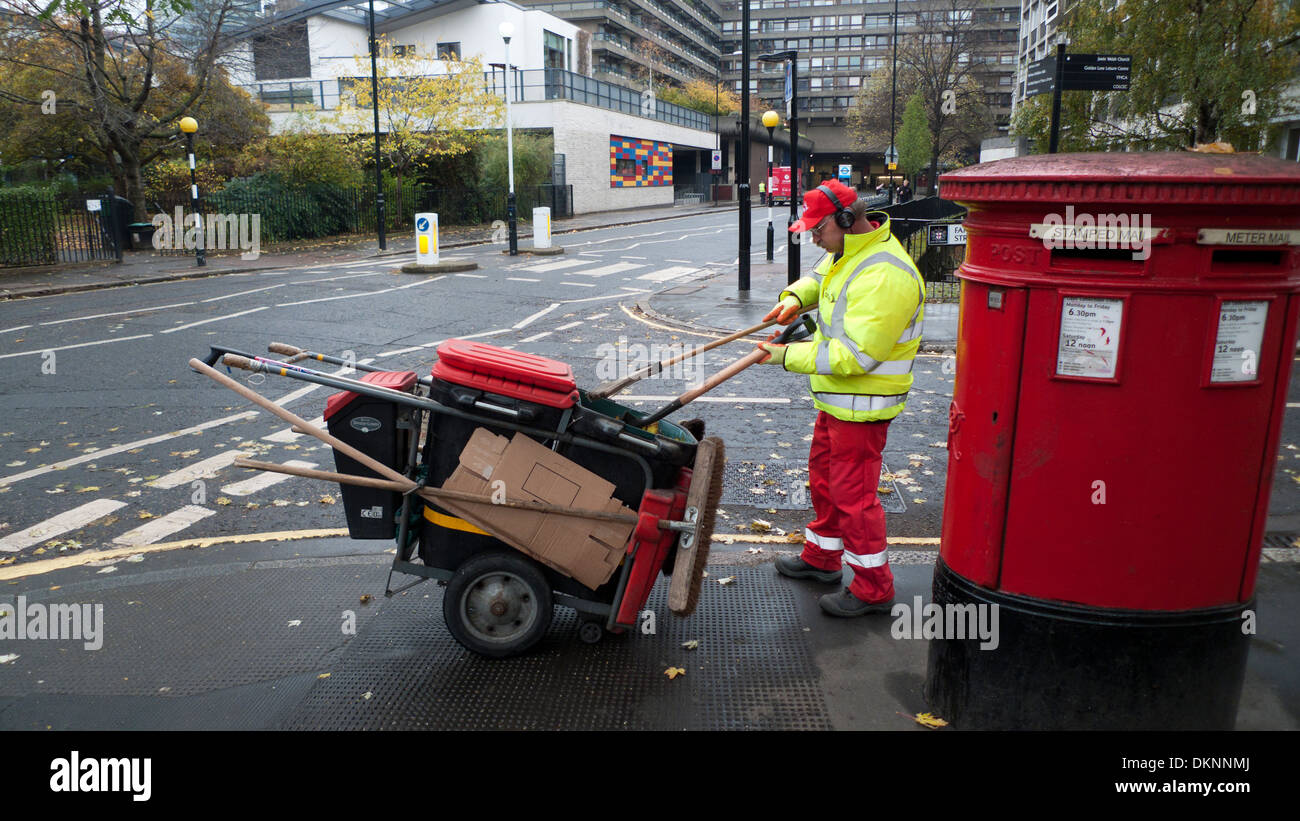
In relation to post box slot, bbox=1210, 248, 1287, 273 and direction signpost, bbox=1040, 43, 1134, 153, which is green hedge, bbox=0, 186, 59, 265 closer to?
direction signpost, bbox=1040, 43, 1134, 153

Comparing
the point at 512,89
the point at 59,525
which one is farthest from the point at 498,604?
the point at 512,89

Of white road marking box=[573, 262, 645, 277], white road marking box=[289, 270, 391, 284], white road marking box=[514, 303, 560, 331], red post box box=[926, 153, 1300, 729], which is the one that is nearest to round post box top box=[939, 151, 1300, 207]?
red post box box=[926, 153, 1300, 729]

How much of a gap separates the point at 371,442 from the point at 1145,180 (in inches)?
113

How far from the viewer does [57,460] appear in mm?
6844

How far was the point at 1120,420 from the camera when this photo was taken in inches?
109

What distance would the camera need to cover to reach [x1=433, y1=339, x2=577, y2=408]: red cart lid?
11.8ft

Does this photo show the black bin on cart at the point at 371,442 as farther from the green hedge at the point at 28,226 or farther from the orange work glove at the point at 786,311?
the green hedge at the point at 28,226

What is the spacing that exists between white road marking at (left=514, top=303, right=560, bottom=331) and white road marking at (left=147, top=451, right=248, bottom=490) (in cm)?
624

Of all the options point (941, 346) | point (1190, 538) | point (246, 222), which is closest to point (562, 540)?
point (1190, 538)

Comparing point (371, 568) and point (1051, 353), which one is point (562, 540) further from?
point (1051, 353)

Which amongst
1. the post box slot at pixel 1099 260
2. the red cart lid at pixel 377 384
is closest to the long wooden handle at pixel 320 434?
the red cart lid at pixel 377 384

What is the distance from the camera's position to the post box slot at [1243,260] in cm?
266

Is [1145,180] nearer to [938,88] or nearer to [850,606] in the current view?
[850,606]
